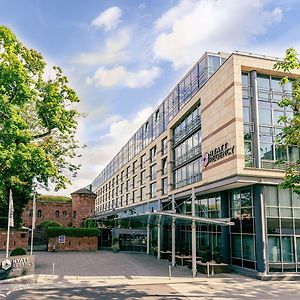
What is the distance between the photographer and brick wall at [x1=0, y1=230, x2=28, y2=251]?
4150 cm

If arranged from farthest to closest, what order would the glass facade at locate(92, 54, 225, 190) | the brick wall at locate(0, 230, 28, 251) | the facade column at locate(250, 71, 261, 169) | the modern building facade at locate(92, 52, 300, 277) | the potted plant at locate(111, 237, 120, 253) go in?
1. the potted plant at locate(111, 237, 120, 253)
2. the brick wall at locate(0, 230, 28, 251)
3. the glass facade at locate(92, 54, 225, 190)
4. the facade column at locate(250, 71, 261, 169)
5. the modern building facade at locate(92, 52, 300, 277)

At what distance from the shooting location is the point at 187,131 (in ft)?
116

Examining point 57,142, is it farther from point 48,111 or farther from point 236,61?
point 236,61

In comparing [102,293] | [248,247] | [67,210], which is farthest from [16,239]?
[67,210]

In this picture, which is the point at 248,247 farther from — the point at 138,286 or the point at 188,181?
the point at 188,181

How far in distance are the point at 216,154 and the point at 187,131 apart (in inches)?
337

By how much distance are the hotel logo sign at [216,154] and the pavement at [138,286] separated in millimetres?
8492

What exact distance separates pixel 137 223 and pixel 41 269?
20.5 m

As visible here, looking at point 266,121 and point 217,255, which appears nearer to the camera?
point 266,121

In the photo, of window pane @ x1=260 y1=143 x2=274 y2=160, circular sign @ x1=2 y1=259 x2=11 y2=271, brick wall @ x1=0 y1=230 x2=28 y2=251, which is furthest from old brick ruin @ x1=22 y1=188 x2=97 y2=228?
window pane @ x1=260 y1=143 x2=274 y2=160

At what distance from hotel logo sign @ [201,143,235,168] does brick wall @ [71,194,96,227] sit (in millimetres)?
44559

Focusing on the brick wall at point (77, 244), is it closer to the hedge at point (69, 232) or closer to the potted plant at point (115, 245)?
the hedge at point (69, 232)

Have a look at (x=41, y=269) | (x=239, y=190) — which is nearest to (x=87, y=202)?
(x=41, y=269)

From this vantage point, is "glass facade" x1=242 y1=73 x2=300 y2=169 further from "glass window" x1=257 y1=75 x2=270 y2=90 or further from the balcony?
the balcony
